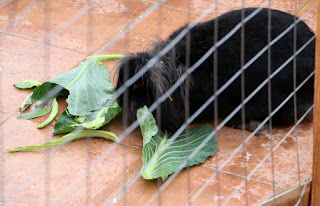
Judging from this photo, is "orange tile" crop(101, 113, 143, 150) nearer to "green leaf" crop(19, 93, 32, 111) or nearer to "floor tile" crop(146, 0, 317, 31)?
"green leaf" crop(19, 93, 32, 111)

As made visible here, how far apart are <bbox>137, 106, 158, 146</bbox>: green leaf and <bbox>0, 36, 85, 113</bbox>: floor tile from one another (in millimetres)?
1015

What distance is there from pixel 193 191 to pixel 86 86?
1195mm

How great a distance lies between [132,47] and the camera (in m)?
4.73

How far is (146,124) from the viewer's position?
3.55m

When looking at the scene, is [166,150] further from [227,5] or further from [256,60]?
[227,5]

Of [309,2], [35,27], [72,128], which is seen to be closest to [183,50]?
[72,128]

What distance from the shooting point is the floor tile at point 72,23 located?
482cm

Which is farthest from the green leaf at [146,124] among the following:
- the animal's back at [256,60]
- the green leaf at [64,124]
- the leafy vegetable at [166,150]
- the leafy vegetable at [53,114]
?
the leafy vegetable at [53,114]

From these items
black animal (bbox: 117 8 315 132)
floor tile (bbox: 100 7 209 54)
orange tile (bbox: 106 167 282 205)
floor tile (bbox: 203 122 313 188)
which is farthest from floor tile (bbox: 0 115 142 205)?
floor tile (bbox: 100 7 209 54)

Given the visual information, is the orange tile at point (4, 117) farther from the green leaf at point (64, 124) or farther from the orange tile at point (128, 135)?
the orange tile at point (128, 135)

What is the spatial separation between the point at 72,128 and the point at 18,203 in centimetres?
76

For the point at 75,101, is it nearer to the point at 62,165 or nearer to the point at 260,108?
the point at 62,165

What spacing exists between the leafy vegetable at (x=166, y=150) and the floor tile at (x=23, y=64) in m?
1.09

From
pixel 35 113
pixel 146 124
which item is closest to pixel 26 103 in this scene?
pixel 35 113
